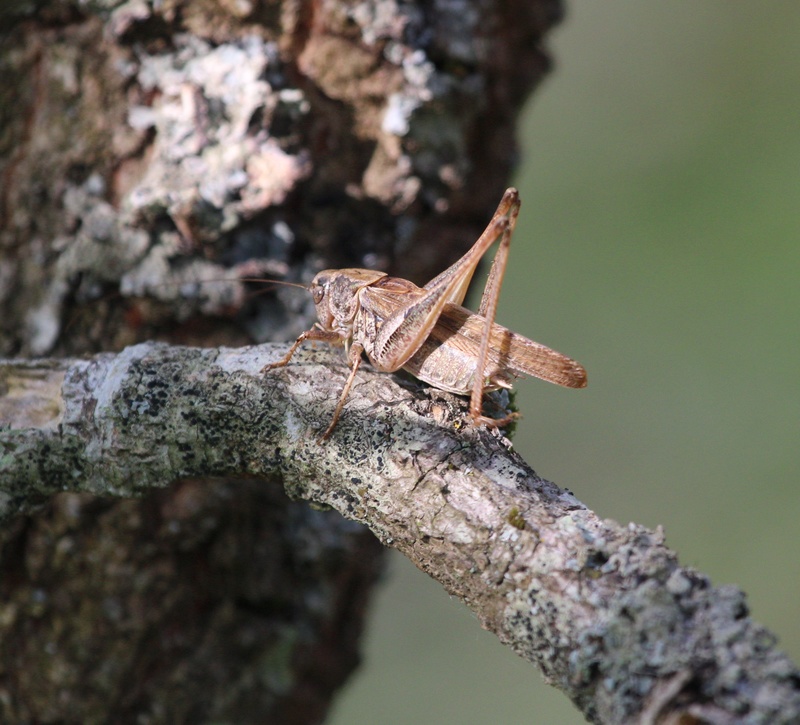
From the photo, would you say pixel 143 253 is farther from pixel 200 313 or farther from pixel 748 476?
pixel 748 476

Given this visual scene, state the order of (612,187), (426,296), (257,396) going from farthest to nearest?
1. (612,187)
2. (426,296)
3. (257,396)

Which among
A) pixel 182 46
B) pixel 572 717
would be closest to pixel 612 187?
pixel 572 717

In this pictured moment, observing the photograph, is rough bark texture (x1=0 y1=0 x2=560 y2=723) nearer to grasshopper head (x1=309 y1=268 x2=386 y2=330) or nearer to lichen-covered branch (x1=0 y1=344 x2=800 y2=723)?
grasshopper head (x1=309 y1=268 x2=386 y2=330)

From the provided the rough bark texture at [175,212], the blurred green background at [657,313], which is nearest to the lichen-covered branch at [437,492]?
the rough bark texture at [175,212]

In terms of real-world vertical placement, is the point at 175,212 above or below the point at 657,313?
below

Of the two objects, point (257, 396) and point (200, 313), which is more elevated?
point (200, 313)

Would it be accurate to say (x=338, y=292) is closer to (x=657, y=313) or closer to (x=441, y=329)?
(x=441, y=329)

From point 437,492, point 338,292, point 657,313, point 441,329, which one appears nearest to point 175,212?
point 338,292

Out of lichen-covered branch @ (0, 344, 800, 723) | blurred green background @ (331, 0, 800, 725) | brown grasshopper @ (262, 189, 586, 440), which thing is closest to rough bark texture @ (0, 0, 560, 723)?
brown grasshopper @ (262, 189, 586, 440)
